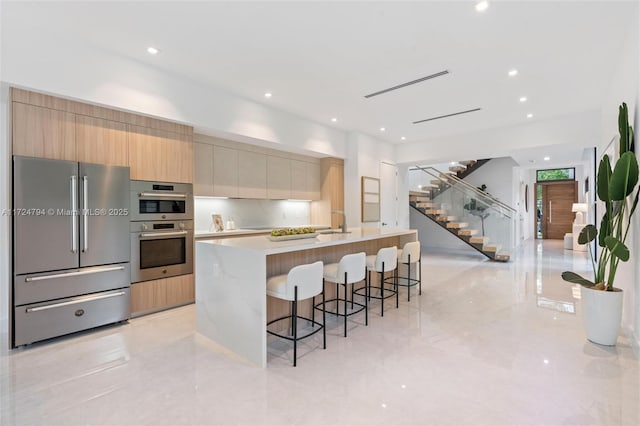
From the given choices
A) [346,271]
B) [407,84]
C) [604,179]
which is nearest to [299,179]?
[407,84]

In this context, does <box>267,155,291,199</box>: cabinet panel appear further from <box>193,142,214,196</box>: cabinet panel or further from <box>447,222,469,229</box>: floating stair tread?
<box>447,222,469,229</box>: floating stair tread

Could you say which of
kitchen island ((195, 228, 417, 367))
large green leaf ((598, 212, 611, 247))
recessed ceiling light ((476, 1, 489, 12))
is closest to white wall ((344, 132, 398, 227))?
kitchen island ((195, 228, 417, 367))

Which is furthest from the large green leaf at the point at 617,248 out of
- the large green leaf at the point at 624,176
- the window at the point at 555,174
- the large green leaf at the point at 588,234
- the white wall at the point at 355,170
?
the window at the point at 555,174

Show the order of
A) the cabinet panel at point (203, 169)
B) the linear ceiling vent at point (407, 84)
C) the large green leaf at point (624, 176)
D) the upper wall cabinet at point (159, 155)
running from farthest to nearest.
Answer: the cabinet panel at point (203, 169), the linear ceiling vent at point (407, 84), the upper wall cabinet at point (159, 155), the large green leaf at point (624, 176)

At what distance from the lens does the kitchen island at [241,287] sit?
8.47ft

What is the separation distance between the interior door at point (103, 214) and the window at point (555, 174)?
579 inches

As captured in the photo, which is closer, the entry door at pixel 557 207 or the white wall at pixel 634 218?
the white wall at pixel 634 218

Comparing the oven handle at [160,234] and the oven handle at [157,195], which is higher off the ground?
the oven handle at [157,195]

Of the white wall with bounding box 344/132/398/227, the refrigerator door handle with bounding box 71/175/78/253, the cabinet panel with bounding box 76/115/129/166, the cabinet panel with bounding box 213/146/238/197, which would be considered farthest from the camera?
the white wall with bounding box 344/132/398/227

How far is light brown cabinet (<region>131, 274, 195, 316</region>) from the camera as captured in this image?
12.3 ft

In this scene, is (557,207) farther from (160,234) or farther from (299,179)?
(160,234)

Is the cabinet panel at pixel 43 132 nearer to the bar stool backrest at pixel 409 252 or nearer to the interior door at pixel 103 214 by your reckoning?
the interior door at pixel 103 214

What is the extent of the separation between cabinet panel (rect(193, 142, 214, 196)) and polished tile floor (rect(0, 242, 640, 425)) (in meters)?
1.99

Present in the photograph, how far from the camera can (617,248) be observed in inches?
103
